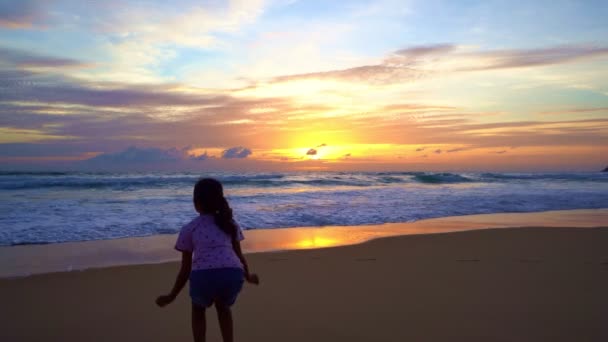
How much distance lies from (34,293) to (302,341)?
325 cm

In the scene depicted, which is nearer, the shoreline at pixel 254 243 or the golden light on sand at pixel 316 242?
the shoreline at pixel 254 243

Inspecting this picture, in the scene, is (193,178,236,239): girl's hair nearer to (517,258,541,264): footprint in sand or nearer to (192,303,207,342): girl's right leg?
(192,303,207,342): girl's right leg

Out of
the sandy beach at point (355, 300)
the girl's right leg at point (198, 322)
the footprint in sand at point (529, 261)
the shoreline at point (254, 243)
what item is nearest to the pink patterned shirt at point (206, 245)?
the girl's right leg at point (198, 322)

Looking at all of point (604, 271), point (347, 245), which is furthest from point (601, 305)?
point (347, 245)

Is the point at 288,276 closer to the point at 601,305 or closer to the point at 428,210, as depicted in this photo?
the point at 601,305

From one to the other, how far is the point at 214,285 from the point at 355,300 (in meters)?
2.16

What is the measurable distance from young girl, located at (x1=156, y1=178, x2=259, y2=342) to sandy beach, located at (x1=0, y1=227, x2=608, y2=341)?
923 millimetres

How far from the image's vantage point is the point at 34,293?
200 inches

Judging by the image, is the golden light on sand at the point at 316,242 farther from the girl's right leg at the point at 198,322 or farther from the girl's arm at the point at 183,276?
the girl's arm at the point at 183,276

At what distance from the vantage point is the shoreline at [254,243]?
6.66 metres

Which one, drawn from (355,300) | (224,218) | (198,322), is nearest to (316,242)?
(355,300)

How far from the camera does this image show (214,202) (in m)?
3.17

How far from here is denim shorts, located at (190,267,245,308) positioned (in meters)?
3.11

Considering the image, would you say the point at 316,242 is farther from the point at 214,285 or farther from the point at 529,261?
the point at 214,285
